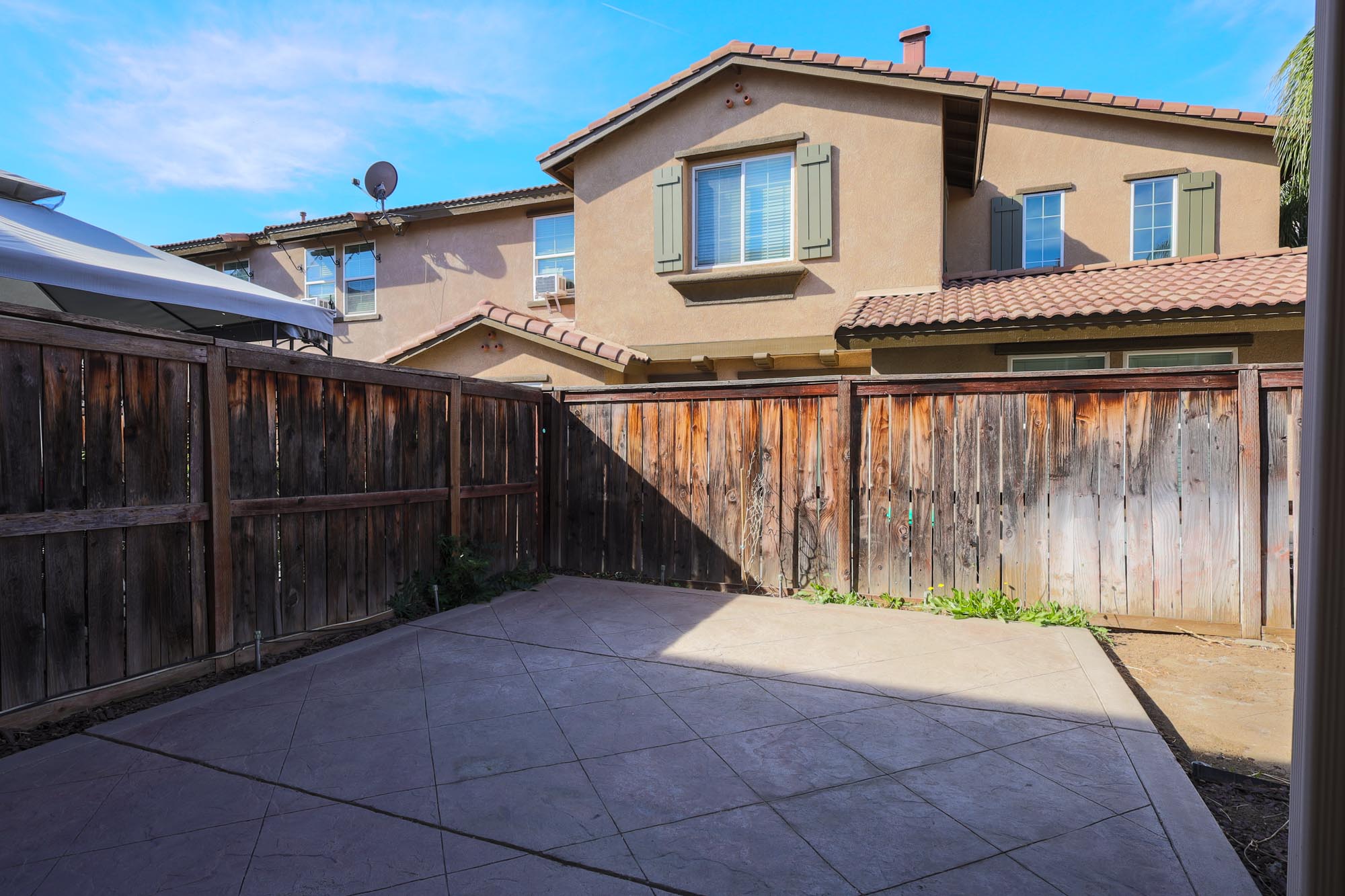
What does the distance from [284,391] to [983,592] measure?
5623 mm

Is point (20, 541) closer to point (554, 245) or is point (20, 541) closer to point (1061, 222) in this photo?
point (554, 245)

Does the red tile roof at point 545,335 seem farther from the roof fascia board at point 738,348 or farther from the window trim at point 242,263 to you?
the window trim at point 242,263

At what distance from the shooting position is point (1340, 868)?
3.27 ft

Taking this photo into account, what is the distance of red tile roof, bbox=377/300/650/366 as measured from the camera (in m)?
10.0

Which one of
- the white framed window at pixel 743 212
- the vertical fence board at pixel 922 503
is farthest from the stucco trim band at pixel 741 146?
the vertical fence board at pixel 922 503

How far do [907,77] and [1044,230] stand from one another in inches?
153

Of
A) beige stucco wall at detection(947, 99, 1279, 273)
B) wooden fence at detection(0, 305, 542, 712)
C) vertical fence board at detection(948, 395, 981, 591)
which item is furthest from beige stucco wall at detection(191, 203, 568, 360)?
vertical fence board at detection(948, 395, 981, 591)

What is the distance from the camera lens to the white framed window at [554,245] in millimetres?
13391

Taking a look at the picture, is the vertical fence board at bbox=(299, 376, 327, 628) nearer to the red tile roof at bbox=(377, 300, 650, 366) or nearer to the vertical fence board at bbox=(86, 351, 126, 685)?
the vertical fence board at bbox=(86, 351, 126, 685)

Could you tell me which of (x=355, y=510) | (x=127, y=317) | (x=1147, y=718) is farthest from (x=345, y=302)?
(x=1147, y=718)

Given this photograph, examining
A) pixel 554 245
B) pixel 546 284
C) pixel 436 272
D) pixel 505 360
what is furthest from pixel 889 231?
pixel 436 272

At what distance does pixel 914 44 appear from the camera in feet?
40.7

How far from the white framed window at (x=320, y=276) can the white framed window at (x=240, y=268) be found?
64.5 inches

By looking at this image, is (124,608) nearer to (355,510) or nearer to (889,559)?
(355,510)
